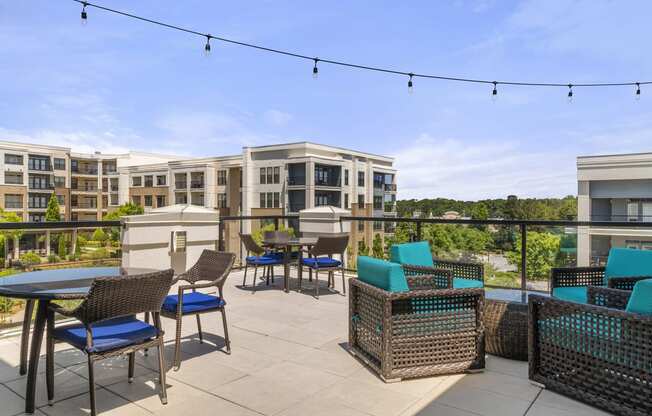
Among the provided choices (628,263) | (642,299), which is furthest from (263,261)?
(642,299)

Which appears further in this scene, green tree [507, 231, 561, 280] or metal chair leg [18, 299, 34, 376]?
green tree [507, 231, 561, 280]

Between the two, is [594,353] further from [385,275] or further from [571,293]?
[571,293]

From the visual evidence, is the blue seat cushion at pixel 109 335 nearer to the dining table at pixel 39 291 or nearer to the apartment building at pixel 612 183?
the dining table at pixel 39 291

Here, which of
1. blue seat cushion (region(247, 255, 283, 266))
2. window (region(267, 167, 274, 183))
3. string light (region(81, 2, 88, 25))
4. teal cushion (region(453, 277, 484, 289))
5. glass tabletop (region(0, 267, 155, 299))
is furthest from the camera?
window (region(267, 167, 274, 183))

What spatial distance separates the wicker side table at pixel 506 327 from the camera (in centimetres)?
310

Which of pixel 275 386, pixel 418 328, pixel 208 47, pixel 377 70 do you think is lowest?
pixel 275 386

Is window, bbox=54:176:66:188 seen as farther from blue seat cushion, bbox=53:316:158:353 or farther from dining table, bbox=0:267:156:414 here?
blue seat cushion, bbox=53:316:158:353

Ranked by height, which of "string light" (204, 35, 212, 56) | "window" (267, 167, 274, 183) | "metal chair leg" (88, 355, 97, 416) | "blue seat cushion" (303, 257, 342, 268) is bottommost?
"metal chair leg" (88, 355, 97, 416)

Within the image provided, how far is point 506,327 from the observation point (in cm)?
316

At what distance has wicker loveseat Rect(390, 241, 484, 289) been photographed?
3.94 m

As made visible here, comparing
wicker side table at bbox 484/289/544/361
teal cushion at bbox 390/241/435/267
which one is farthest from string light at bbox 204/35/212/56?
wicker side table at bbox 484/289/544/361

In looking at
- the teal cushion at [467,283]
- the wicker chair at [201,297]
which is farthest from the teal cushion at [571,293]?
the wicker chair at [201,297]

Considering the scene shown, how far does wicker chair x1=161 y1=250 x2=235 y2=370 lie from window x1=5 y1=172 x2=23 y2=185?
45.4 m

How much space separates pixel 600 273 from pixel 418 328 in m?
2.29
